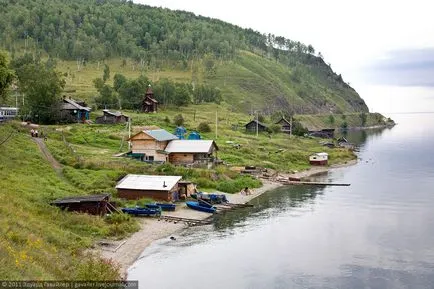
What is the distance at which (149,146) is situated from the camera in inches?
2945

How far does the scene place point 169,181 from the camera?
57.9 m

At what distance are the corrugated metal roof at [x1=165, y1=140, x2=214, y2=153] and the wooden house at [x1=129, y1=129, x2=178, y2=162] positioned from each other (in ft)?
3.82

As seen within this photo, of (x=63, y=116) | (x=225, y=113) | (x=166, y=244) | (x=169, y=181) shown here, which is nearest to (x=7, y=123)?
(x=63, y=116)

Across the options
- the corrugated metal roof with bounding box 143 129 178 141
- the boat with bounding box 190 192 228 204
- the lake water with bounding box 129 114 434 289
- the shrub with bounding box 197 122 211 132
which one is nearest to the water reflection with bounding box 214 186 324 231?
the lake water with bounding box 129 114 434 289

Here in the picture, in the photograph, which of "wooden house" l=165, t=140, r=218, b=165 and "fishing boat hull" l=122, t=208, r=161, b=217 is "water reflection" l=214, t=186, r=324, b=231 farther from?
"wooden house" l=165, t=140, r=218, b=165

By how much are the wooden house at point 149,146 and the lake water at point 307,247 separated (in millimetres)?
17571

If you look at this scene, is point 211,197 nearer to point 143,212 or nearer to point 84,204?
point 143,212

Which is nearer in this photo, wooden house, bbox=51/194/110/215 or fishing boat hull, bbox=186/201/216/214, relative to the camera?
wooden house, bbox=51/194/110/215

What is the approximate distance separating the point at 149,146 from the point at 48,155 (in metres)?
14.9

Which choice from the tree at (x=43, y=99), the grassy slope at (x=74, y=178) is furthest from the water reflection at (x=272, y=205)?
the tree at (x=43, y=99)

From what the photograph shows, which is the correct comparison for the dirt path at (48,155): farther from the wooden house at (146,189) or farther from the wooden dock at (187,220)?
the wooden dock at (187,220)

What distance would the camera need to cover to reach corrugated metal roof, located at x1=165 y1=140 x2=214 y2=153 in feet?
243

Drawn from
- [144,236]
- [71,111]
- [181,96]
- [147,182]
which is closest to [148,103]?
[181,96]

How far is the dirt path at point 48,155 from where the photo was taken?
2440 inches
